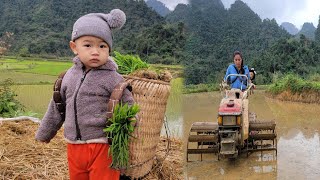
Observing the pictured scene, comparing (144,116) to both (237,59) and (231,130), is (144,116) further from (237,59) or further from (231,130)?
(237,59)

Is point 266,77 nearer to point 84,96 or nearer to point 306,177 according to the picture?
point 306,177

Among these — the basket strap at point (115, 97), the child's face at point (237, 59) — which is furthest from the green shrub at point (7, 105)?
the basket strap at point (115, 97)

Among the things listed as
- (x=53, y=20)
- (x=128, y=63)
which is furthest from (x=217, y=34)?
(x=128, y=63)

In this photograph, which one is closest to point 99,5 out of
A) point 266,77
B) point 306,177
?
point 266,77

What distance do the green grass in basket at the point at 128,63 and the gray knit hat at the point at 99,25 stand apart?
378 mm

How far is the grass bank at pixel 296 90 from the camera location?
42.4ft

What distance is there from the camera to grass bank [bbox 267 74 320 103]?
12.9 m

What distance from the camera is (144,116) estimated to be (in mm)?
2398

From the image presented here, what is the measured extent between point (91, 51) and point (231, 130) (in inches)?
141

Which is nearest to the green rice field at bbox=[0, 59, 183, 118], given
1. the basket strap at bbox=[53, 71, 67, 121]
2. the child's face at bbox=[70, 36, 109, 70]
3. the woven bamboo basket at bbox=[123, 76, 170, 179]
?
the woven bamboo basket at bbox=[123, 76, 170, 179]

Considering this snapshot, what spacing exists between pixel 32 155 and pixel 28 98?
6546mm

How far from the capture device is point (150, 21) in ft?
102

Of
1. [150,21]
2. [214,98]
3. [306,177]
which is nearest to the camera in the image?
[306,177]

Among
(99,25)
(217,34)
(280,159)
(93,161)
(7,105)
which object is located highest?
(217,34)
